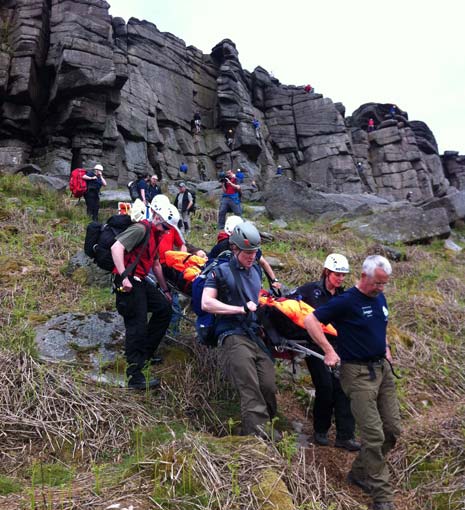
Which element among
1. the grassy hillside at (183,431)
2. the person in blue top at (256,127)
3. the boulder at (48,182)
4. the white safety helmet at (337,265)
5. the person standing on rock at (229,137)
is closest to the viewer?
the grassy hillside at (183,431)

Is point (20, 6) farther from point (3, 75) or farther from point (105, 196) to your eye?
point (105, 196)

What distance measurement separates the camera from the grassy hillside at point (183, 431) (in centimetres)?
312

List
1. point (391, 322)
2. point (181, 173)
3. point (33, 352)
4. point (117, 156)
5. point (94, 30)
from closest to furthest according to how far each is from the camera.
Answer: point (33, 352) < point (391, 322) < point (94, 30) < point (117, 156) < point (181, 173)

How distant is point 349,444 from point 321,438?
0.30 metres

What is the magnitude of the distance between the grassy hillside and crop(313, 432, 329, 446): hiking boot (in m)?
0.10

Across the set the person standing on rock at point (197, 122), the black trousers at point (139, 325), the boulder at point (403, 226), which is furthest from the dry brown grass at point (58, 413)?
the person standing on rock at point (197, 122)

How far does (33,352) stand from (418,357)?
5.41 m

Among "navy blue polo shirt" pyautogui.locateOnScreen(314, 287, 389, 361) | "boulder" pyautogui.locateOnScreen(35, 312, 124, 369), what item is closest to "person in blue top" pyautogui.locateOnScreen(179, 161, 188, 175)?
"boulder" pyautogui.locateOnScreen(35, 312, 124, 369)

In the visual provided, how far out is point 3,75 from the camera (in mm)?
23734

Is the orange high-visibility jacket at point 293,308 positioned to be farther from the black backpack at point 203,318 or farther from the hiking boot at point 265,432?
the hiking boot at point 265,432

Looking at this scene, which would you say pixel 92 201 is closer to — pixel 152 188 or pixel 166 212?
pixel 152 188

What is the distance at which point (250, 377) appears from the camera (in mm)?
4277

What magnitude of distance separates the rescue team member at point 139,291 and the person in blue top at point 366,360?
6.62 ft

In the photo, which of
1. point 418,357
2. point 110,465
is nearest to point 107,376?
point 110,465
